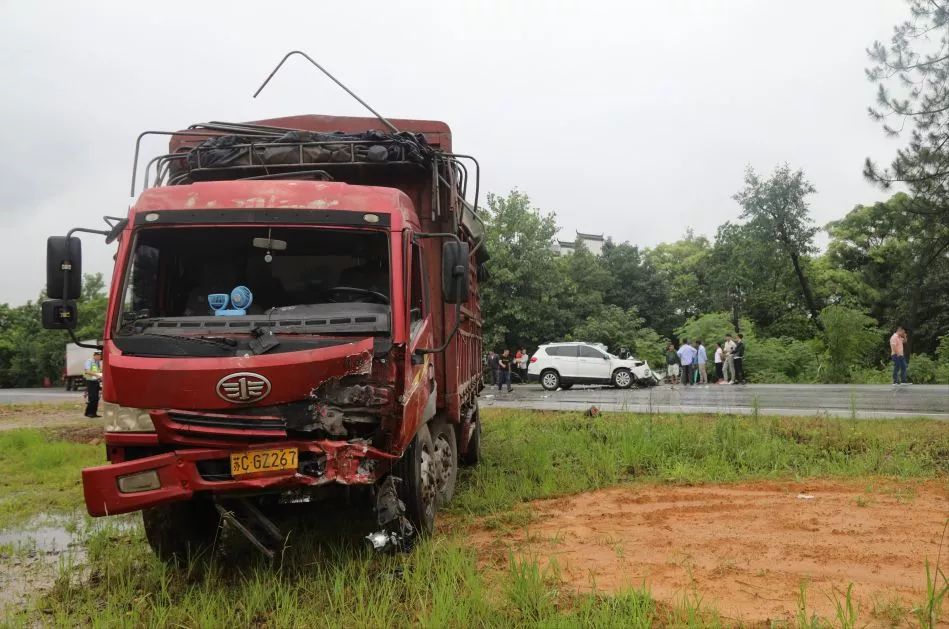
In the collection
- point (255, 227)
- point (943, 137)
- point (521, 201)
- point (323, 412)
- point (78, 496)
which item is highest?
point (521, 201)

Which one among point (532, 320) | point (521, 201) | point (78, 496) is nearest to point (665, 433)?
point (78, 496)

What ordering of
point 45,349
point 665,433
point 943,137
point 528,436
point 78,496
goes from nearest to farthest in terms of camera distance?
point 78,496, point 665,433, point 528,436, point 943,137, point 45,349

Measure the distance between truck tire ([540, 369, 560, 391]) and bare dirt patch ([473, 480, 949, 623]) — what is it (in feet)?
55.7

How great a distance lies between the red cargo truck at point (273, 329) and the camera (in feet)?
13.5

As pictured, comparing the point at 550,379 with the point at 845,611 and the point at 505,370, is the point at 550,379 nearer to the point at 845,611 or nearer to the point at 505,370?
the point at 505,370

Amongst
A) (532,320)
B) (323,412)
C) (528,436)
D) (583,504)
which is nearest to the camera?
(323,412)

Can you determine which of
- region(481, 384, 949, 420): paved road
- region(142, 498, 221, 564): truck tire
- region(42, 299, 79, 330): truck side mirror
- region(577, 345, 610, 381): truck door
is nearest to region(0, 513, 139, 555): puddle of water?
region(142, 498, 221, 564): truck tire

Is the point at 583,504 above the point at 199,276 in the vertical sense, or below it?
below

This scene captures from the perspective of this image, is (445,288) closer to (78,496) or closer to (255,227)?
(255,227)

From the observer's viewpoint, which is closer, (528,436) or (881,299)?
(528,436)

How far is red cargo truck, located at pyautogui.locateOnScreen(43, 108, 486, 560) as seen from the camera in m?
4.11

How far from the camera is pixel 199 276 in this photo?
5.00 metres

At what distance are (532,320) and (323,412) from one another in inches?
1303

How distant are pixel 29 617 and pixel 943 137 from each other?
52.0ft
